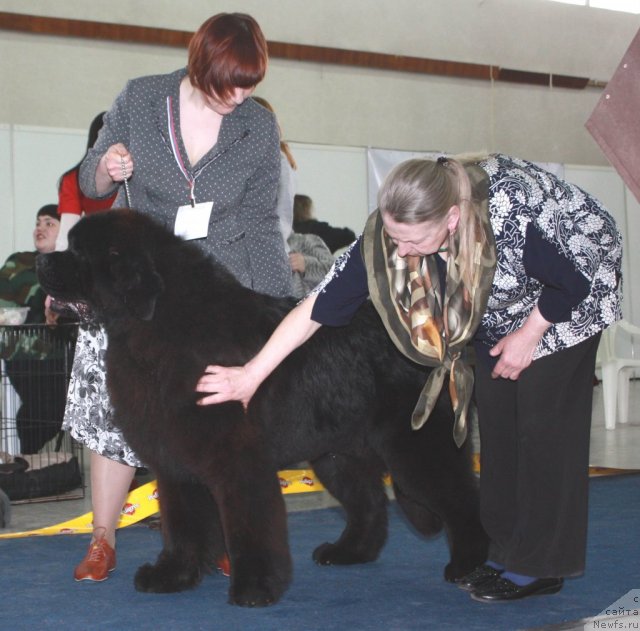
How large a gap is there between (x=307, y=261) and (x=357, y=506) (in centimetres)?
259

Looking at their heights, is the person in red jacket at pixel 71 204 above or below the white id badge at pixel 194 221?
above

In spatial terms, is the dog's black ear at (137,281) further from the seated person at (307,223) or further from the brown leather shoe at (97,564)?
the seated person at (307,223)

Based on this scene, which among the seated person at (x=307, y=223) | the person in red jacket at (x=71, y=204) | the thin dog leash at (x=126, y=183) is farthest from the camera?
the seated person at (x=307, y=223)

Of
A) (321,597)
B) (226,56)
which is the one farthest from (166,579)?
(226,56)

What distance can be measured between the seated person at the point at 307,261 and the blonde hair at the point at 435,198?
297 cm

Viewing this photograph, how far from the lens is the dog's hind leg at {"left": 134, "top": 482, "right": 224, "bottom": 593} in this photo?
9.49ft

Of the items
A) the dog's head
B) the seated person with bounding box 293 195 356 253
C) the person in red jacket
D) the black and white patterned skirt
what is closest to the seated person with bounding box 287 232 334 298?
the seated person with bounding box 293 195 356 253

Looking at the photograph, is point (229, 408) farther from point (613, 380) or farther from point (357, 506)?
point (613, 380)

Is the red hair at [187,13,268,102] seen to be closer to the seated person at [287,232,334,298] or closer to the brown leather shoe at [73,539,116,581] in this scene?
the brown leather shoe at [73,539,116,581]

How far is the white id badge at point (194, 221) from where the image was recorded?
300 cm

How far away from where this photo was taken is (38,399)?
5.44 m

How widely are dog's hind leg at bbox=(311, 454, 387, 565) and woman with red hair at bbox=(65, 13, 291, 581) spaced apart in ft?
2.23

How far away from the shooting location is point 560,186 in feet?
8.56

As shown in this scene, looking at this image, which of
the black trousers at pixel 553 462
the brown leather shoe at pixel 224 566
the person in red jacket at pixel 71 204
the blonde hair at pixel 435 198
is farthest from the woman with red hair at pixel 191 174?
the person in red jacket at pixel 71 204
